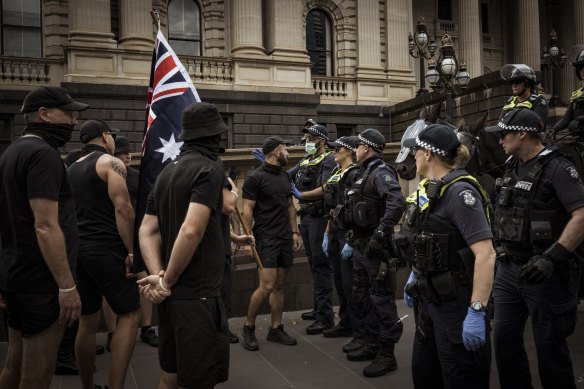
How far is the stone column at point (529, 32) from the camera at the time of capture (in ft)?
117

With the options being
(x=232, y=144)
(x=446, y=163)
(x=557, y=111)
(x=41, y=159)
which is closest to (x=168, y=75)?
(x=41, y=159)

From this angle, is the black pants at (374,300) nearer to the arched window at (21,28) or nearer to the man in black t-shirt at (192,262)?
the man in black t-shirt at (192,262)

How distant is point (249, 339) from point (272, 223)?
1.30 meters

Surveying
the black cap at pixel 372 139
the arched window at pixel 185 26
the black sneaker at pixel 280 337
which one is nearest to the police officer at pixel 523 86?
the black cap at pixel 372 139

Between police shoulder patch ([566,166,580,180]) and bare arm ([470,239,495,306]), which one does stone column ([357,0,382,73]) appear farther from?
bare arm ([470,239,495,306])

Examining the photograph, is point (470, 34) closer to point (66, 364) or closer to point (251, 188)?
point (251, 188)

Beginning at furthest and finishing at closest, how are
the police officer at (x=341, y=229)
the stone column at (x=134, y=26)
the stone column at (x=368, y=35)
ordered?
the stone column at (x=368, y=35) < the stone column at (x=134, y=26) < the police officer at (x=341, y=229)

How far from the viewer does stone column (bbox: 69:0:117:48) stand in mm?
20828

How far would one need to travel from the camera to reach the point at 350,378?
5355mm

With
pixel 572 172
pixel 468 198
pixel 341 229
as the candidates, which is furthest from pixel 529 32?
pixel 468 198

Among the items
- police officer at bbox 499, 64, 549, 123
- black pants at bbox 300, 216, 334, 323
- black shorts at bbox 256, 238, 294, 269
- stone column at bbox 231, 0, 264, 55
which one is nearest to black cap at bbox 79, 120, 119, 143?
black shorts at bbox 256, 238, 294, 269

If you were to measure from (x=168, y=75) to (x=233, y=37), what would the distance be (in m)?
19.8

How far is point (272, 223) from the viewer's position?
659 cm

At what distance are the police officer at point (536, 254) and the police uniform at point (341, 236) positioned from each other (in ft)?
6.79
